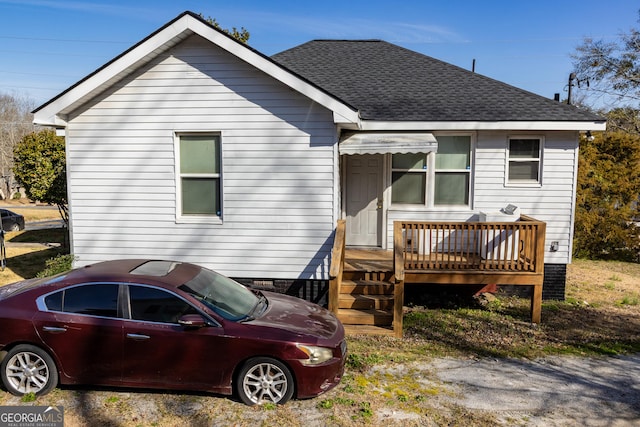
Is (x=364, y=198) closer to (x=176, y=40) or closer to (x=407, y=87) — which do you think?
(x=407, y=87)

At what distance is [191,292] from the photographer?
499 centimetres

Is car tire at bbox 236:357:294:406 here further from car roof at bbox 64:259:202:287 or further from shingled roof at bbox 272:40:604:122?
shingled roof at bbox 272:40:604:122

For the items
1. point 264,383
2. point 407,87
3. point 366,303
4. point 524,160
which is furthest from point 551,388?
point 407,87

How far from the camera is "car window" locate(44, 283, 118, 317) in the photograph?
4.82 metres

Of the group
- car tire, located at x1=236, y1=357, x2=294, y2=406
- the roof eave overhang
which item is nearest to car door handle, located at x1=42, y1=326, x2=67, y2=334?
car tire, located at x1=236, y1=357, x2=294, y2=406

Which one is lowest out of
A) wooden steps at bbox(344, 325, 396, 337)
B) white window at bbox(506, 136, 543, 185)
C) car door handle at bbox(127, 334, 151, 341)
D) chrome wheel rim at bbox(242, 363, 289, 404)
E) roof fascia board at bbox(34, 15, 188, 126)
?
wooden steps at bbox(344, 325, 396, 337)

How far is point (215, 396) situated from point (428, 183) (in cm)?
631

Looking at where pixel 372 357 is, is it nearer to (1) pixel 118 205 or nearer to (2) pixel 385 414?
(2) pixel 385 414

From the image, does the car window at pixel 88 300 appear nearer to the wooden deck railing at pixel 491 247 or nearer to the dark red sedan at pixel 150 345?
the dark red sedan at pixel 150 345

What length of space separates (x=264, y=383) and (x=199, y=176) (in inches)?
185

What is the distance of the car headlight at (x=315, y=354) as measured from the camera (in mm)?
4684

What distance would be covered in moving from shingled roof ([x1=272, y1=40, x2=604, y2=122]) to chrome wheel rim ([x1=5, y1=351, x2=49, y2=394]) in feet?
17.8

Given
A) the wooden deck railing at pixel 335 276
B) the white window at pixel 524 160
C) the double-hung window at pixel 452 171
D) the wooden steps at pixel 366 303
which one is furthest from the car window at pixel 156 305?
the white window at pixel 524 160

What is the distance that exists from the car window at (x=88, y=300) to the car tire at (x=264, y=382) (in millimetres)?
1543
